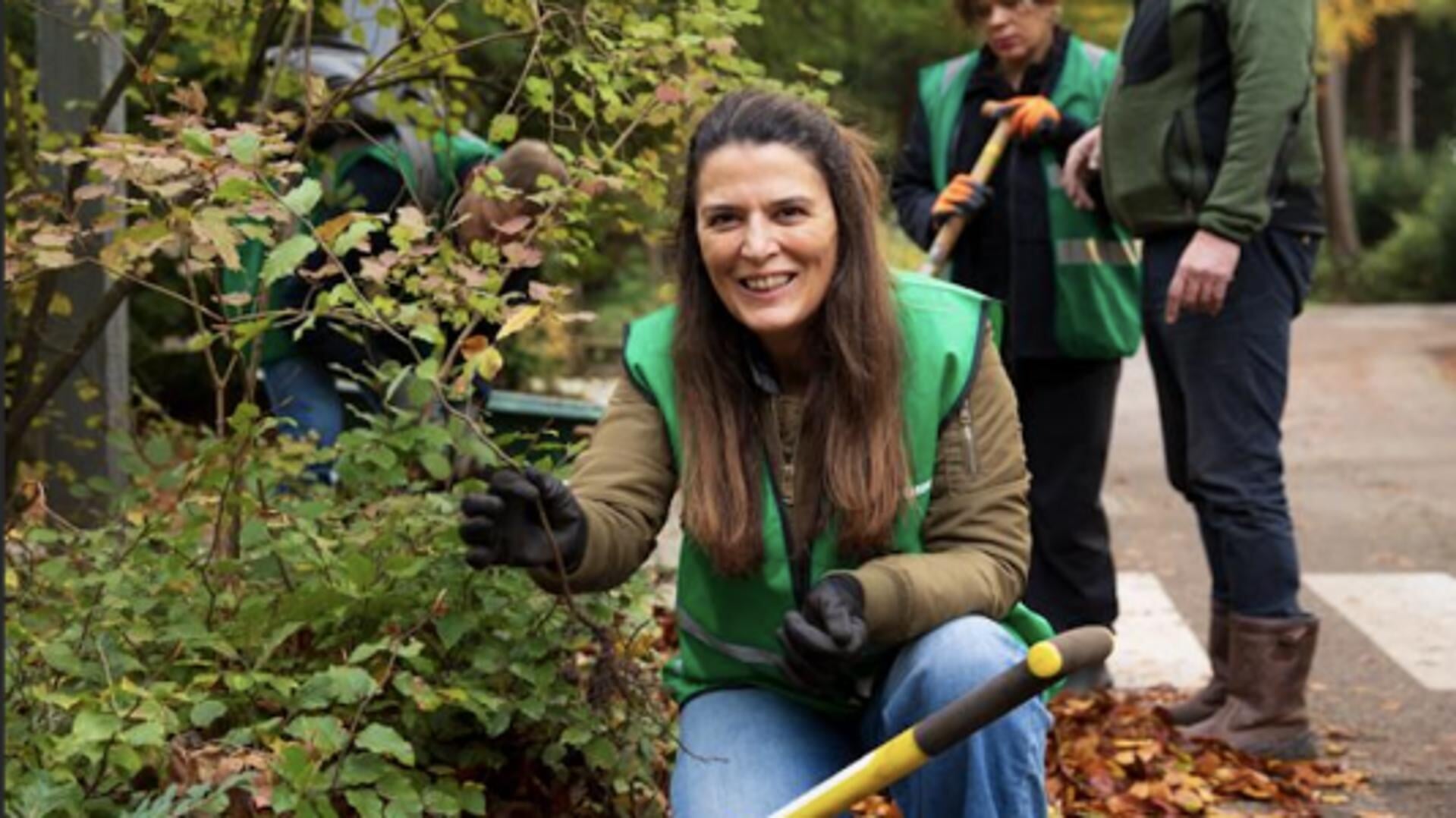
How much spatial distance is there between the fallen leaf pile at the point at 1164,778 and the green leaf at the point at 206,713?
4.93 ft

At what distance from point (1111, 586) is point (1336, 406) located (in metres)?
7.64

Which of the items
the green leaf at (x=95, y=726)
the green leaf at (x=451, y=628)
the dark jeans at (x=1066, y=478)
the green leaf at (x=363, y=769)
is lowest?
the dark jeans at (x=1066, y=478)

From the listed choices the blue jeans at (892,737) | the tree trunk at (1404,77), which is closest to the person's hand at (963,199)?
the blue jeans at (892,737)

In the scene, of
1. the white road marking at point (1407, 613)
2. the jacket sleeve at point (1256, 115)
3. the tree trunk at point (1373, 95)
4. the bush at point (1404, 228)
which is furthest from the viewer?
the tree trunk at point (1373, 95)

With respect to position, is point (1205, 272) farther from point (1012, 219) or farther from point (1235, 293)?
point (1012, 219)

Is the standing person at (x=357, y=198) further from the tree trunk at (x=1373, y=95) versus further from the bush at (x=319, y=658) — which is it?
the tree trunk at (x=1373, y=95)

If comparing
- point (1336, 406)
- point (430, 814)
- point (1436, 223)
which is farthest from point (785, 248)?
point (1436, 223)

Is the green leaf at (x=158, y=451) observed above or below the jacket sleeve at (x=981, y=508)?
below

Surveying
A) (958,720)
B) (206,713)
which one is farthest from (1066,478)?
(958,720)

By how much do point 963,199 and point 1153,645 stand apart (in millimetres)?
1622

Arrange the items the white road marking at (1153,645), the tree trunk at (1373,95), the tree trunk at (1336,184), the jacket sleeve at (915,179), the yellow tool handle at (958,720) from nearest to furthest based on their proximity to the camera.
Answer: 1. the yellow tool handle at (958,720)
2. the jacket sleeve at (915,179)
3. the white road marking at (1153,645)
4. the tree trunk at (1336,184)
5. the tree trunk at (1373,95)

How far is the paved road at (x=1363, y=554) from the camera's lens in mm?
5281

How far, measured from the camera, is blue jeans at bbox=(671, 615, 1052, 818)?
2873mm

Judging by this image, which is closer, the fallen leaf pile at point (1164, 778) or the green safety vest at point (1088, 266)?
the fallen leaf pile at point (1164, 778)
